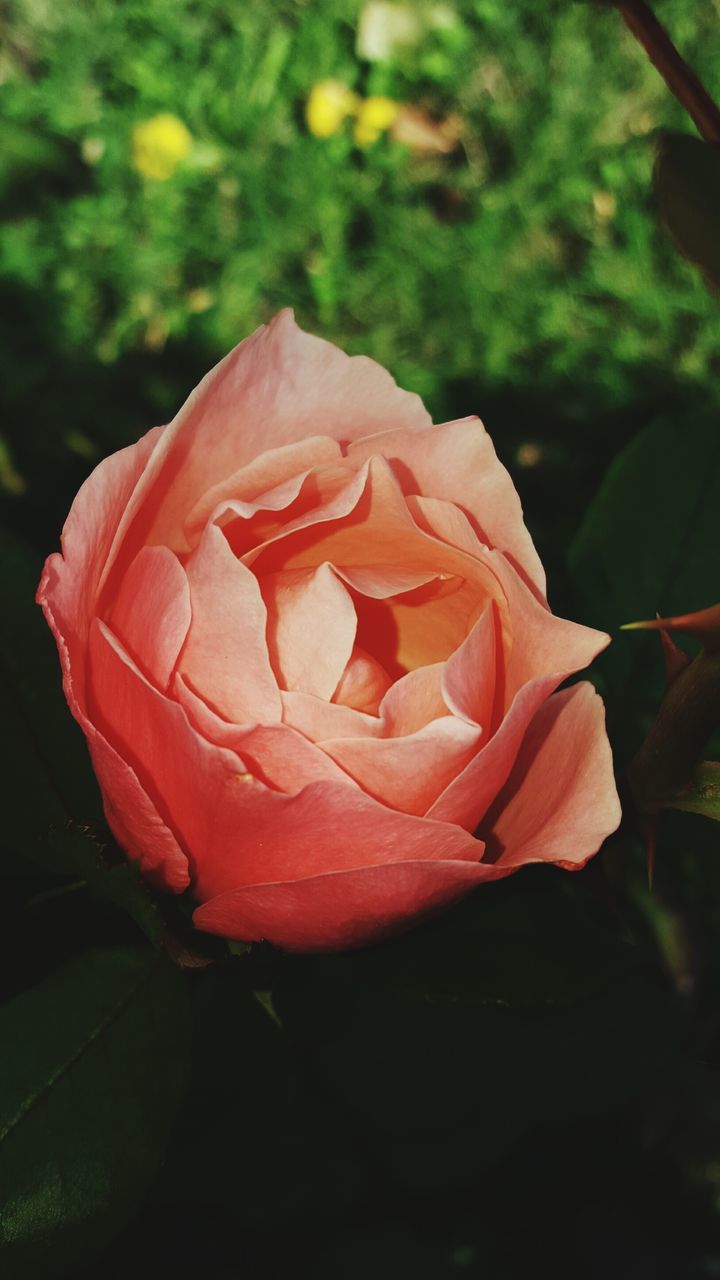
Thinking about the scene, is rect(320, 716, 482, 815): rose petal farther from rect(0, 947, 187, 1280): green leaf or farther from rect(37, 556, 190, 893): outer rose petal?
rect(0, 947, 187, 1280): green leaf

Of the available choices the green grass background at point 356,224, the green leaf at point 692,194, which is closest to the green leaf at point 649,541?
the green leaf at point 692,194

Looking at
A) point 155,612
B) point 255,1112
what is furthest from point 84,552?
point 255,1112

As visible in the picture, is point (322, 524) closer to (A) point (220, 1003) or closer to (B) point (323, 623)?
(B) point (323, 623)

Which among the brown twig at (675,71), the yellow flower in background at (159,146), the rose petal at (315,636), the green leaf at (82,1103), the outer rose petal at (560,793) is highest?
the yellow flower in background at (159,146)

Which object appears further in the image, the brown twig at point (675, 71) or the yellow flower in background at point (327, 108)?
the yellow flower in background at point (327, 108)

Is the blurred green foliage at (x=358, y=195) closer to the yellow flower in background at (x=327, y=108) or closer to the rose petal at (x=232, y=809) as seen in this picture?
the yellow flower in background at (x=327, y=108)

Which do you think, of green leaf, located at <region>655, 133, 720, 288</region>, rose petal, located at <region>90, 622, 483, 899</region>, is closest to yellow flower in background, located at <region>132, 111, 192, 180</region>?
rose petal, located at <region>90, 622, 483, 899</region>

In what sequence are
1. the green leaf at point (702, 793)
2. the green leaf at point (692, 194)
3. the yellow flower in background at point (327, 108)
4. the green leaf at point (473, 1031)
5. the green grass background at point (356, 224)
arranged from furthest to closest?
the yellow flower in background at point (327, 108) → the green grass background at point (356, 224) → the green leaf at point (473, 1031) → the green leaf at point (702, 793) → the green leaf at point (692, 194)
